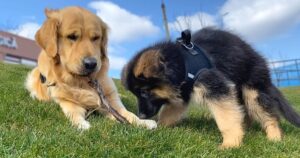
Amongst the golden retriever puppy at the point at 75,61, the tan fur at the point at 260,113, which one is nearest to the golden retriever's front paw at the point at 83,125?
the golden retriever puppy at the point at 75,61

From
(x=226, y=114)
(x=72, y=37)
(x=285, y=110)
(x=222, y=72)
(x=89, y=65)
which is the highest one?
(x=72, y=37)

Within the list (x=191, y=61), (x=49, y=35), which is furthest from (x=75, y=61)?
(x=191, y=61)

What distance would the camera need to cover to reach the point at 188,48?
5.29 metres

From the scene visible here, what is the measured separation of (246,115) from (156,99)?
1621 mm

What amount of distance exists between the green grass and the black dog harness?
0.70 meters

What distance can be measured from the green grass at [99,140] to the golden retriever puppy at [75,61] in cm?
22

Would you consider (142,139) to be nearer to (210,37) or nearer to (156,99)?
(156,99)

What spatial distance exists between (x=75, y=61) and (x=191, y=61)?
4.78 feet

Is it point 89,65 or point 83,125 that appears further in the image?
point 89,65

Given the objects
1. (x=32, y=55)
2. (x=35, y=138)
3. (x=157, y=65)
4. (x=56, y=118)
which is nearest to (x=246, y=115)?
(x=157, y=65)

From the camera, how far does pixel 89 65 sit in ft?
16.4

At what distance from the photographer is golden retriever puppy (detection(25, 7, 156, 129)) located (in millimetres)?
5078

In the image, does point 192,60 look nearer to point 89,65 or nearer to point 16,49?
point 89,65

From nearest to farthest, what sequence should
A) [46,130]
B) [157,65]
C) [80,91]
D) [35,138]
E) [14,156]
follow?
1. [14,156]
2. [35,138]
3. [46,130]
4. [157,65]
5. [80,91]
